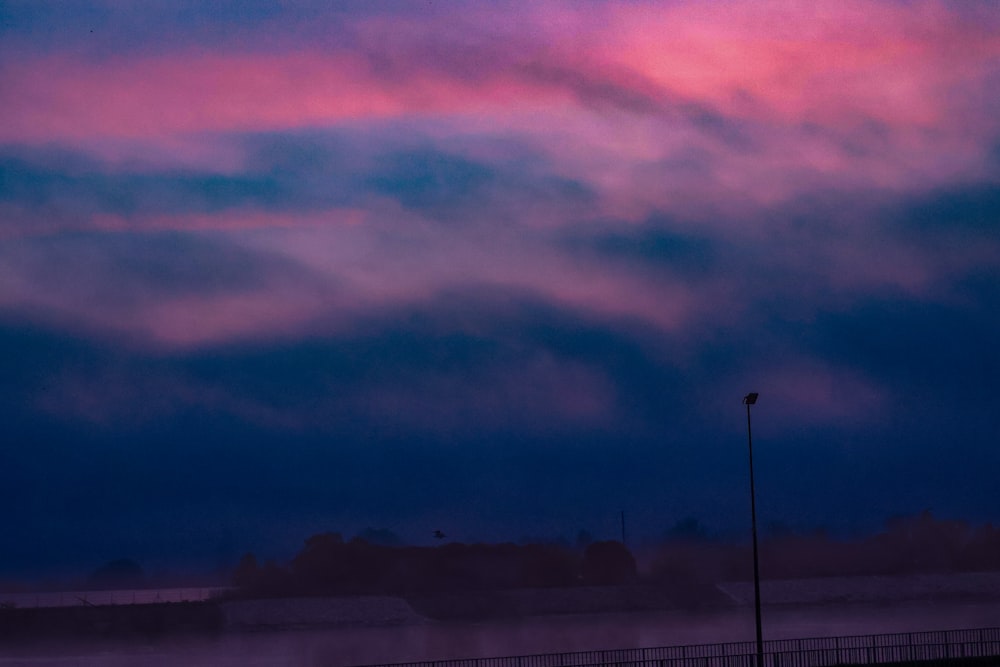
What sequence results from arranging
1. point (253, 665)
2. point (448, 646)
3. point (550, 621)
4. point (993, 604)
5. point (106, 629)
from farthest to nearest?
point (993, 604), point (550, 621), point (106, 629), point (448, 646), point (253, 665)

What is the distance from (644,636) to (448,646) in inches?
659

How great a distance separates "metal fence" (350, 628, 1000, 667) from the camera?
56844mm

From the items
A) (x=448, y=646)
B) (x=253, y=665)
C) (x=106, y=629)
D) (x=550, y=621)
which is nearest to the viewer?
(x=253, y=665)

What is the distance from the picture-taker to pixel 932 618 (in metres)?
123

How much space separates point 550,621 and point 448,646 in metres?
37.7

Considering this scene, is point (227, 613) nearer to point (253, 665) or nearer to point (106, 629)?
point (106, 629)

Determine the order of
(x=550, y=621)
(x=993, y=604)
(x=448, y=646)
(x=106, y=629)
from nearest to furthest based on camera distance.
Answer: (x=448, y=646)
(x=106, y=629)
(x=550, y=621)
(x=993, y=604)

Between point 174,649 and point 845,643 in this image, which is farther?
point 174,649

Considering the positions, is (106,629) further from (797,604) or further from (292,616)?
(797,604)

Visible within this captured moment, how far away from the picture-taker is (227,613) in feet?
439

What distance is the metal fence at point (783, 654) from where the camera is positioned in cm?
5684

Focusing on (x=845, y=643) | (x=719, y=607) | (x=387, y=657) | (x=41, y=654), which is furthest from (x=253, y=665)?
(x=719, y=607)

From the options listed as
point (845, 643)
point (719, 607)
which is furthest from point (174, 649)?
point (719, 607)

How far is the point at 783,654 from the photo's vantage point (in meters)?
68.1
